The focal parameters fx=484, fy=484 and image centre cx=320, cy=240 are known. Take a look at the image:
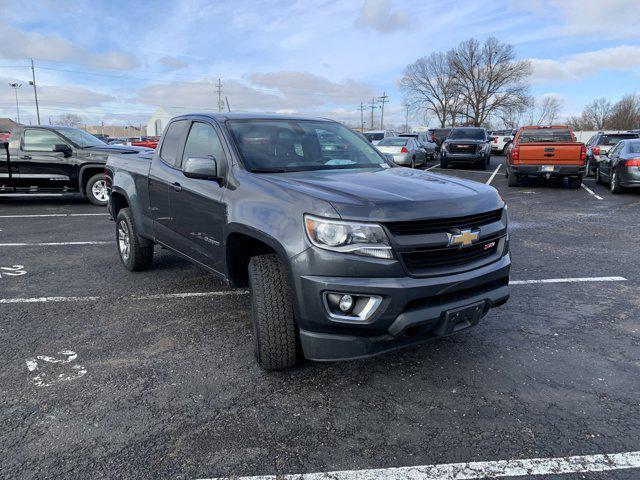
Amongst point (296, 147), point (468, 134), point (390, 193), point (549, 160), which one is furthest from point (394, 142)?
point (390, 193)

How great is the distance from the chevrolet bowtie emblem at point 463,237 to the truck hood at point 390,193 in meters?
0.11

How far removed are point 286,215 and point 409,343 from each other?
1065mm

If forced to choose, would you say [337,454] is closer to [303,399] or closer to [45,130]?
[303,399]

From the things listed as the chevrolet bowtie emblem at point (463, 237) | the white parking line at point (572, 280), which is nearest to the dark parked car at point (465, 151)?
the white parking line at point (572, 280)

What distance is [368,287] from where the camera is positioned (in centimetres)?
269

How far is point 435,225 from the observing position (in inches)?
114

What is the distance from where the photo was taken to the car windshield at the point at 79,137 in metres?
11.2

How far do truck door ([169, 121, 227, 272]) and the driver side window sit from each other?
27.1ft

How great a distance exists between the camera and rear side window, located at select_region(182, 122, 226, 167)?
3928 mm

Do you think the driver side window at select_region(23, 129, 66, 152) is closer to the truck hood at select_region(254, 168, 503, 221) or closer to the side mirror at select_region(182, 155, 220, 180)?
the side mirror at select_region(182, 155, 220, 180)

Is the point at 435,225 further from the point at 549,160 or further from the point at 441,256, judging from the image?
the point at 549,160

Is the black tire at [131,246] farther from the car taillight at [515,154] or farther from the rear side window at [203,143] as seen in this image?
the car taillight at [515,154]

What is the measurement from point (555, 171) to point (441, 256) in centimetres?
1235

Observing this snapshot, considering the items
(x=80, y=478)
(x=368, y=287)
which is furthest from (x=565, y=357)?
(x=80, y=478)
